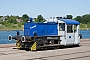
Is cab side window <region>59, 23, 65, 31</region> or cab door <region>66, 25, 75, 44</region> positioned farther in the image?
cab door <region>66, 25, 75, 44</region>

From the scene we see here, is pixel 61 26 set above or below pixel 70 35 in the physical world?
above

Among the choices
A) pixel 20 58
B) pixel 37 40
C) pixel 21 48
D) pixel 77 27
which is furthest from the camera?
pixel 77 27

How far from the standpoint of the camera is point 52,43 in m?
21.1

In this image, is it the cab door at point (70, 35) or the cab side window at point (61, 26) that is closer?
the cab side window at point (61, 26)

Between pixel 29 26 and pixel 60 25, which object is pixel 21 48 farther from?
pixel 60 25

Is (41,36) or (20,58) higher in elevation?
(41,36)

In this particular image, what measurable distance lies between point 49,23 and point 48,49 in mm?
2291

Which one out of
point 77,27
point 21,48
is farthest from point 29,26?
point 77,27

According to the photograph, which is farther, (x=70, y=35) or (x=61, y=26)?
(x=70, y=35)

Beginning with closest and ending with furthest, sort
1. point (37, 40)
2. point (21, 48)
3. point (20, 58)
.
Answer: point (20, 58), point (37, 40), point (21, 48)

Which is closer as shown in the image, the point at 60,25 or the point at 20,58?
the point at 20,58

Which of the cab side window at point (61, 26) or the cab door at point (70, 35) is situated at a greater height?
the cab side window at point (61, 26)

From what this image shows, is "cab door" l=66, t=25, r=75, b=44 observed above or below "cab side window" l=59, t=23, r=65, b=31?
below

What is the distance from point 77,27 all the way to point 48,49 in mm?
3806
